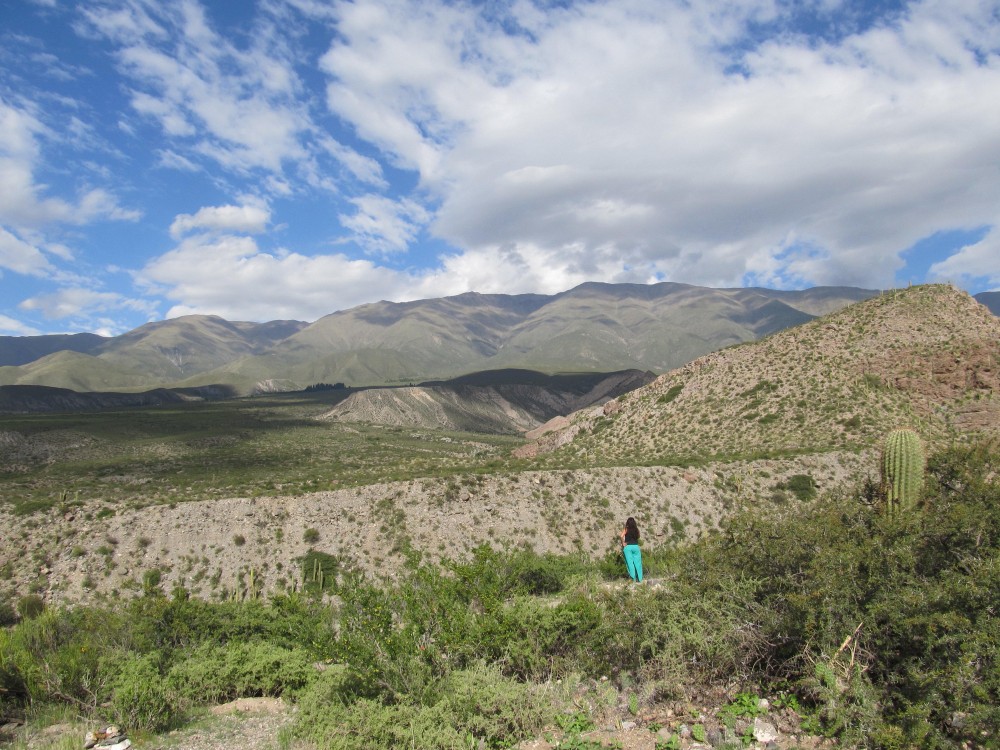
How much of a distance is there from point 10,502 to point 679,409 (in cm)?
4632

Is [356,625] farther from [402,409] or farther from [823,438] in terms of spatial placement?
[402,409]

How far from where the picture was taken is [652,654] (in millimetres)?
8711

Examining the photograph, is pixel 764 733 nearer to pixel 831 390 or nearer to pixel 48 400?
pixel 831 390

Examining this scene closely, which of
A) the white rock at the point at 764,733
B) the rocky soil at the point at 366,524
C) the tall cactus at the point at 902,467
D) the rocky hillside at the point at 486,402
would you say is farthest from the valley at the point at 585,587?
the rocky hillside at the point at 486,402

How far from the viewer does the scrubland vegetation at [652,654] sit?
6.62 metres

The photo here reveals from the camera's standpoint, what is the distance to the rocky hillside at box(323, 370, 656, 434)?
13100cm

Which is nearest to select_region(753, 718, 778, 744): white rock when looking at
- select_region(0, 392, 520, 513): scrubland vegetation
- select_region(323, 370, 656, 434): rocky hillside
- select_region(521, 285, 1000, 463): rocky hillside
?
select_region(0, 392, 520, 513): scrubland vegetation

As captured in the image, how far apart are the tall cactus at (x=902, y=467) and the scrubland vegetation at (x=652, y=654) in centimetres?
666

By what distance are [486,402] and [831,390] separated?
118551mm

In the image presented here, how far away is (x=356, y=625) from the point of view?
922cm

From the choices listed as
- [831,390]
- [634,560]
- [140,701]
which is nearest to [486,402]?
[831,390]

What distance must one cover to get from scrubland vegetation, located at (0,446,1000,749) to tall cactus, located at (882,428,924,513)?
666cm

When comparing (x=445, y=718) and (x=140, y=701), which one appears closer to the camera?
(x=445, y=718)

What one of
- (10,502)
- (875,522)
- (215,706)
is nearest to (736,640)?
(875,522)
